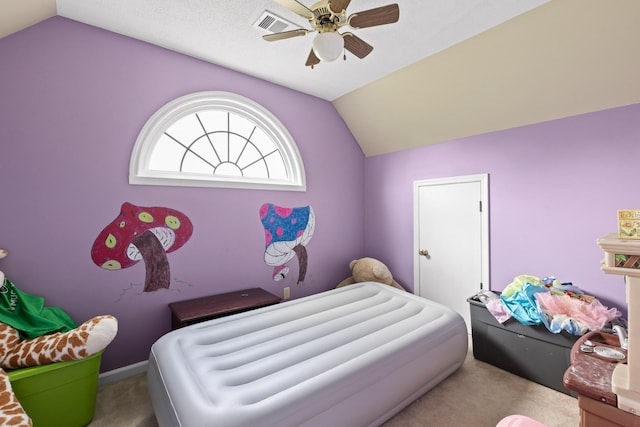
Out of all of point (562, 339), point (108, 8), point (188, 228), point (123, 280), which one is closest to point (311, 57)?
point (108, 8)

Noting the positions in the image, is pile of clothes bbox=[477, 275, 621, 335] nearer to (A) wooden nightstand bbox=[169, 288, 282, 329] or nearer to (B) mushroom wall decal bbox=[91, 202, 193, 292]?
(A) wooden nightstand bbox=[169, 288, 282, 329]

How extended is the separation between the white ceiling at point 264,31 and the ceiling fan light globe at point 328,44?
1.68 feet

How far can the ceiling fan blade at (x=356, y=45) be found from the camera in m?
1.76

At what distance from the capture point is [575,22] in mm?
1863

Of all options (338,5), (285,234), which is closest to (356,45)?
(338,5)

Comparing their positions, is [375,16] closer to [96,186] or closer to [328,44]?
[328,44]

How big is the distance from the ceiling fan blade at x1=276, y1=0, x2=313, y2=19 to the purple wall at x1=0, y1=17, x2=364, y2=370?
1.49m

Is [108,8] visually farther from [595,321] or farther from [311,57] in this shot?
[595,321]

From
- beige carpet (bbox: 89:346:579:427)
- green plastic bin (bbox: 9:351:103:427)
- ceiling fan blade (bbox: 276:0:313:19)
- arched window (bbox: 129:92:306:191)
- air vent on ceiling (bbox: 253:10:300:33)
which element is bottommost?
beige carpet (bbox: 89:346:579:427)

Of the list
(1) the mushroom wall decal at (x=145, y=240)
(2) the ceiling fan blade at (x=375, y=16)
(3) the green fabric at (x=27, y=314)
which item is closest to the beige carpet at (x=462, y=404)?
(3) the green fabric at (x=27, y=314)

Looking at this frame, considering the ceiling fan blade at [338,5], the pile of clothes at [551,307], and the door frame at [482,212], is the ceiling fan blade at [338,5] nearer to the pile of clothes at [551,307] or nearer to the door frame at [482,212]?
the door frame at [482,212]

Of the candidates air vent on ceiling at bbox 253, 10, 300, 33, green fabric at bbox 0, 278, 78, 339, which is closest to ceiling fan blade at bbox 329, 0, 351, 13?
air vent on ceiling at bbox 253, 10, 300, 33

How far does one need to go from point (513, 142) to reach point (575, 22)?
101 cm

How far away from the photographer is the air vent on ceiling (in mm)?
1968
